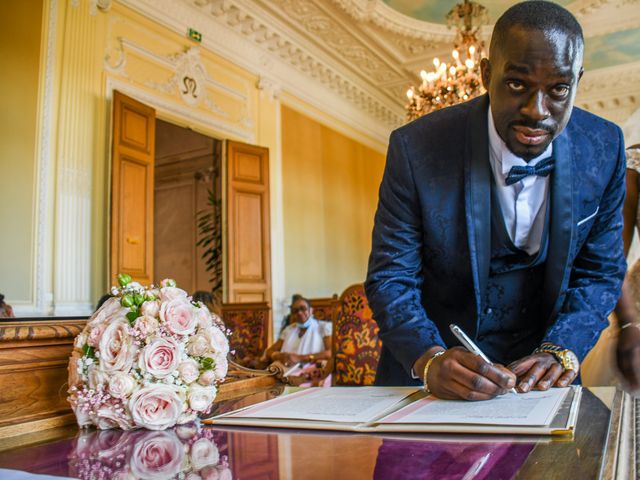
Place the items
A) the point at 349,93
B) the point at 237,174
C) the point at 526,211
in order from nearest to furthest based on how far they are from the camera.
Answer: the point at 526,211, the point at 237,174, the point at 349,93

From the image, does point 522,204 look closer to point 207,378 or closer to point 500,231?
point 500,231

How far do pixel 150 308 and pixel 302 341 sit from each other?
14.3ft

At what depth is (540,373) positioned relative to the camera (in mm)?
1061

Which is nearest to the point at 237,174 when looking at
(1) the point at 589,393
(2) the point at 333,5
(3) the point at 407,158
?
(2) the point at 333,5

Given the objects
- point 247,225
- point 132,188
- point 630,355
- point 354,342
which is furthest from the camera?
point 247,225

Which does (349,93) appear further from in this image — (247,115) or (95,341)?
(95,341)

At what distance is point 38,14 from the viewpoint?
15.3 feet

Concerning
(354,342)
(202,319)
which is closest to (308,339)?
(354,342)

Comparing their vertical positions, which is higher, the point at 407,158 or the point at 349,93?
the point at 349,93

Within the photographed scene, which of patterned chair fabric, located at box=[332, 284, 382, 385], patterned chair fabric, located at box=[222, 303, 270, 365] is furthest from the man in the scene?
patterned chair fabric, located at box=[222, 303, 270, 365]

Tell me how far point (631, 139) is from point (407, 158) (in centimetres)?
179

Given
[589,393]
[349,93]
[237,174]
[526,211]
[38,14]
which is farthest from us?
[349,93]

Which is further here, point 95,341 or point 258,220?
point 258,220

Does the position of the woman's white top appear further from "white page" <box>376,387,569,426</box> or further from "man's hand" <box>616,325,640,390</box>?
"white page" <box>376,387,569,426</box>
